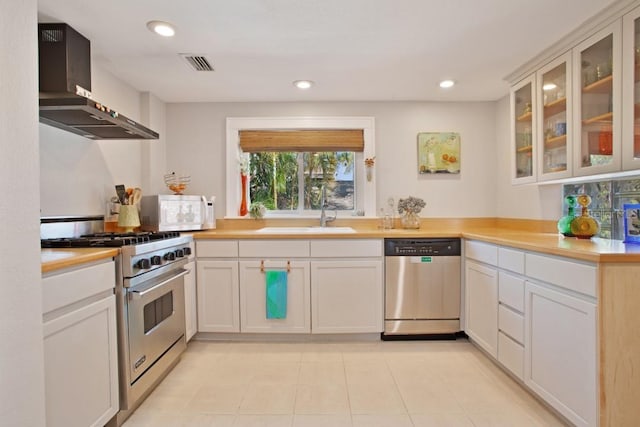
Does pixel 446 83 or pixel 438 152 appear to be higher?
pixel 446 83

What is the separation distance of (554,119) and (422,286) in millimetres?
1491

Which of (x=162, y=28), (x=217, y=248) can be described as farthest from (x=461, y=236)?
(x=162, y=28)

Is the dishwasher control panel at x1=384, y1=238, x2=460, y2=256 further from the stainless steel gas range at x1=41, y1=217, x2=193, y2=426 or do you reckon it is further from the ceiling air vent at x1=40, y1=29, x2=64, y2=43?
the ceiling air vent at x1=40, y1=29, x2=64, y2=43

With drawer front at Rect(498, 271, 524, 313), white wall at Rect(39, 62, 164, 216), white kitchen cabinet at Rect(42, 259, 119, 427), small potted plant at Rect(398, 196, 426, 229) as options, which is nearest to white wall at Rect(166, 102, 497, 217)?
small potted plant at Rect(398, 196, 426, 229)

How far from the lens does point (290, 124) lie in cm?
330

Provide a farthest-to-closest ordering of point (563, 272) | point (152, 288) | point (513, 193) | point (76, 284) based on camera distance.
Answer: point (513, 193)
point (152, 288)
point (563, 272)
point (76, 284)

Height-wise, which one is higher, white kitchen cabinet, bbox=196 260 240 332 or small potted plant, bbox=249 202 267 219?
small potted plant, bbox=249 202 267 219

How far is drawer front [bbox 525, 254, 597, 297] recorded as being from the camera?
4.80 feet

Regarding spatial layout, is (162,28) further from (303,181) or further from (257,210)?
(303,181)

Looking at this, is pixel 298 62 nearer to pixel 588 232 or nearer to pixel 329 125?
pixel 329 125

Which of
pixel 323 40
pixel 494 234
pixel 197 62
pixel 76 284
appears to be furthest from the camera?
pixel 494 234

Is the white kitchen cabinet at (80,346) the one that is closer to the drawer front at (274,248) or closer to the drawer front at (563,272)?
the drawer front at (274,248)

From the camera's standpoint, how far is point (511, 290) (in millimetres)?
2072

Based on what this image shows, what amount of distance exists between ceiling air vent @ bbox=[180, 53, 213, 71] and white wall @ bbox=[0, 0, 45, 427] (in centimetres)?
127
